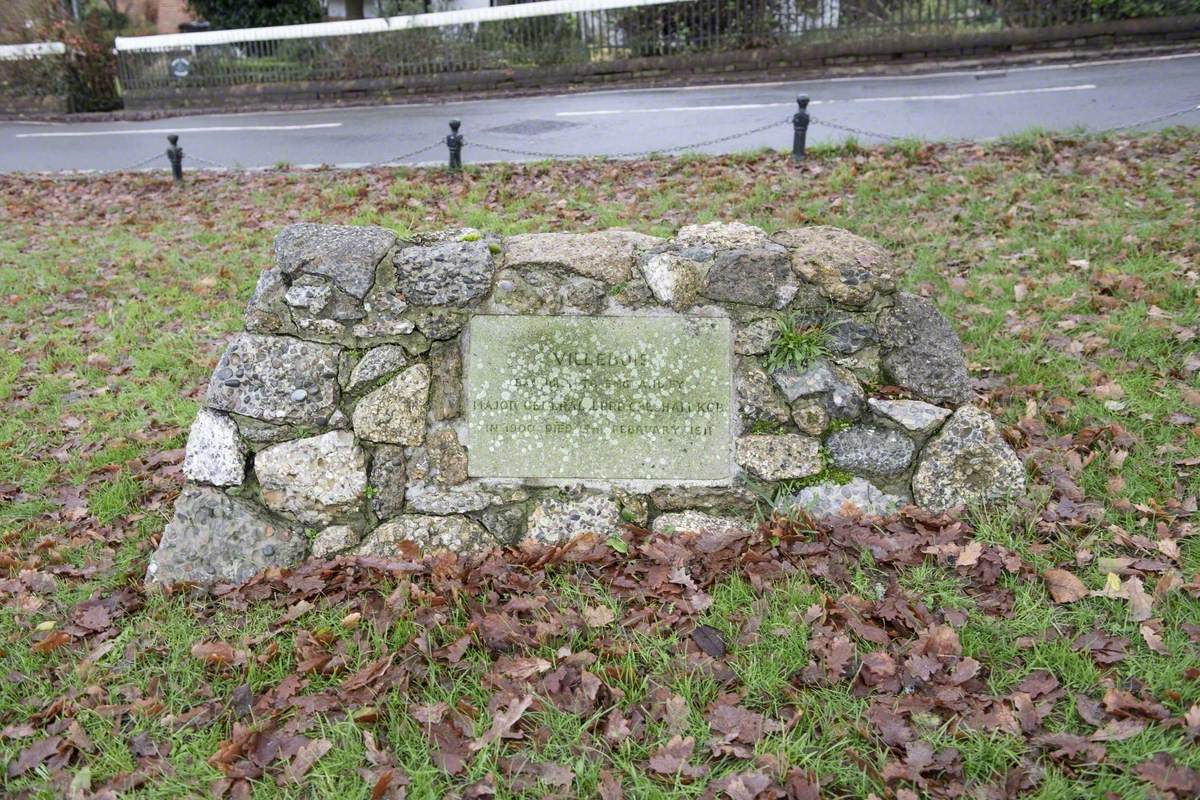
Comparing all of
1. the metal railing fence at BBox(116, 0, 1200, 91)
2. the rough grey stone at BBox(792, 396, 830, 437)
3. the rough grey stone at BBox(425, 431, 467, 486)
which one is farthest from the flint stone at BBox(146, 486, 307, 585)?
the metal railing fence at BBox(116, 0, 1200, 91)

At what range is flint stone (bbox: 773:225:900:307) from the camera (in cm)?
389

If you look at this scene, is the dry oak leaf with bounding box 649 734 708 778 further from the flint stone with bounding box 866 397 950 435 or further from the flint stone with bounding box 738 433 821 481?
the flint stone with bounding box 866 397 950 435

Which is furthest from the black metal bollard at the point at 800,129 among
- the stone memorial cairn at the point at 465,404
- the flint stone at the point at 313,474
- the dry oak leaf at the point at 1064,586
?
the flint stone at the point at 313,474

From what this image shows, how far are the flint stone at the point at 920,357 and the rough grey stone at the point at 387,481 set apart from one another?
7.35 feet

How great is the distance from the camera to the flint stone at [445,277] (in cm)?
388

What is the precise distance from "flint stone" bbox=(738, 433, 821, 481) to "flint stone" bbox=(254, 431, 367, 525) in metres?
1.71

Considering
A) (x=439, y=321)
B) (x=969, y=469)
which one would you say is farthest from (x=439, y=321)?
(x=969, y=469)

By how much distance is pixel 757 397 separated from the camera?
3.90 metres

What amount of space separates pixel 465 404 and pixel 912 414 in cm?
199

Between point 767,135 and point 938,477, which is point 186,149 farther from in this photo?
point 938,477

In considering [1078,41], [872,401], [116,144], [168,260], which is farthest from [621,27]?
[872,401]

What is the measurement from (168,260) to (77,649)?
5272mm

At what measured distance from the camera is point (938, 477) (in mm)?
3863

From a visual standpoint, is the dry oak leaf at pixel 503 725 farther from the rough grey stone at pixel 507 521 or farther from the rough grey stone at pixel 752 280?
the rough grey stone at pixel 752 280
